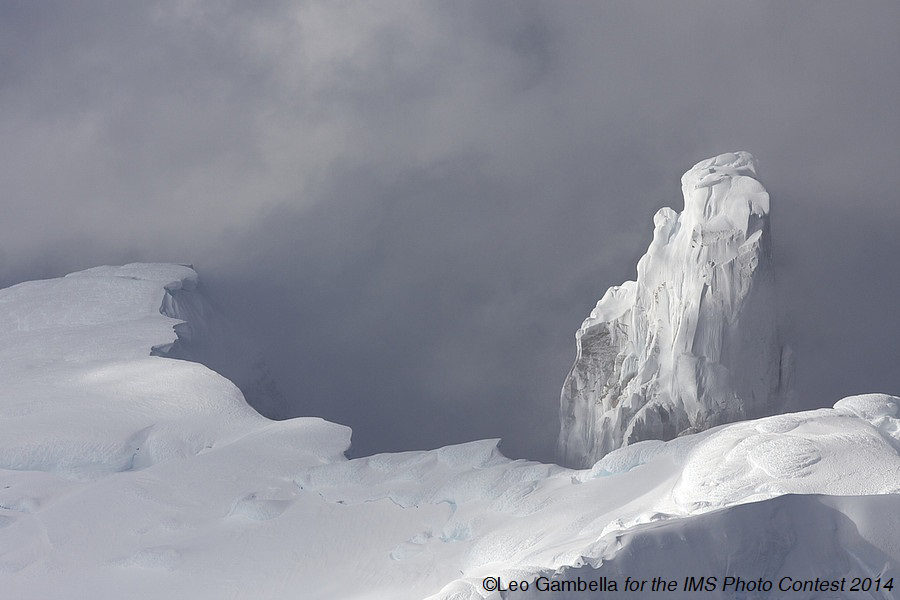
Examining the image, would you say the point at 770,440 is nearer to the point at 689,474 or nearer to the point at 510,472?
the point at 689,474

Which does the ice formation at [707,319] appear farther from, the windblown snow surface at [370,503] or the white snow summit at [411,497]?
the windblown snow surface at [370,503]

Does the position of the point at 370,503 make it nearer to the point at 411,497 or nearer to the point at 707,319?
the point at 411,497

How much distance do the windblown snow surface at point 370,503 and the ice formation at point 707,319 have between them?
Result: 190 inches

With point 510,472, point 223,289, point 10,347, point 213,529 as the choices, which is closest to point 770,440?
point 510,472

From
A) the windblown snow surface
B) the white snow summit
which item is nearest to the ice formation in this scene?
the white snow summit

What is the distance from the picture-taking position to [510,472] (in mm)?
12914

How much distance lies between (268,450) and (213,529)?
1.92 meters

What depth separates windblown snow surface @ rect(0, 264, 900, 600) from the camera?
830 centimetres

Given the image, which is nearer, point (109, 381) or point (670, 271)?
point (109, 381)

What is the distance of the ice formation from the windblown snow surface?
15.8ft

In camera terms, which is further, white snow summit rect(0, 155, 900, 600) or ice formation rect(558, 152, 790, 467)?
ice formation rect(558, 152, 790, 467)

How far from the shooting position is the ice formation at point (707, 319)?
1711 cm

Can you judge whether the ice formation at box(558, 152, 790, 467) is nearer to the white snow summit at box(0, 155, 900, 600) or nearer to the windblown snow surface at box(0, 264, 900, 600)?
the white snow summit at box(0, 155, 900, 600)

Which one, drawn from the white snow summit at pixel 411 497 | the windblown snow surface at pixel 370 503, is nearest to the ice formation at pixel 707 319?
the white snow summit at pixel 411 497
